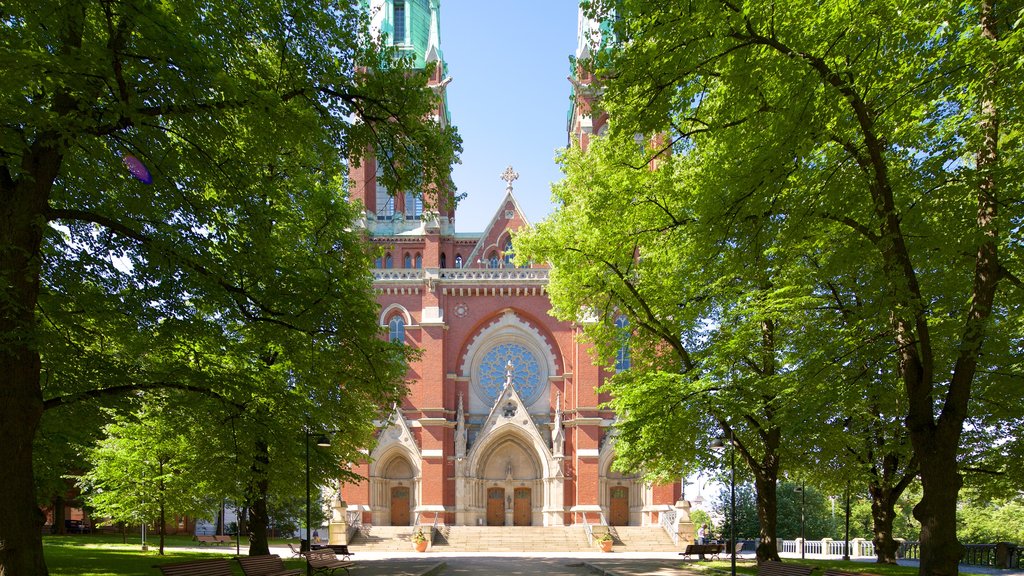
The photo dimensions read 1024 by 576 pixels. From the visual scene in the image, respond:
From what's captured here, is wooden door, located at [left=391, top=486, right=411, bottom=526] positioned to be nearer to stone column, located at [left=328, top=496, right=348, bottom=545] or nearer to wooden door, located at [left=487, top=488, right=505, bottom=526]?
wooden door, located at [left=487, top=488, right=505, bottom=526]

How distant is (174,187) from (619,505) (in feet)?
110

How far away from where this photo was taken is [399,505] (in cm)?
3928

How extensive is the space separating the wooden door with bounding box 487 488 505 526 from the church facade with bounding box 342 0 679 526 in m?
0.05

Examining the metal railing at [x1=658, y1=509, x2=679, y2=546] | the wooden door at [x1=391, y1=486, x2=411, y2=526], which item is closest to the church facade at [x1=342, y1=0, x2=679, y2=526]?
the wooden door at [x1=391, y1=486, x2=411, y2=526]

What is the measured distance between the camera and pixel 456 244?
44.6m

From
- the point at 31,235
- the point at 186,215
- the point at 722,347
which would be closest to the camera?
the point at 31,235

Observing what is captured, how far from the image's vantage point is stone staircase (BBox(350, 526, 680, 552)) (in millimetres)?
32594

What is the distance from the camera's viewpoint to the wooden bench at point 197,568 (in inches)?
450

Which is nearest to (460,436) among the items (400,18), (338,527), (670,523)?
(338,527)

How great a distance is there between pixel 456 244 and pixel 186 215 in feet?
107

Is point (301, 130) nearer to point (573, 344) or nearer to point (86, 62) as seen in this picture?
point (86, 62)

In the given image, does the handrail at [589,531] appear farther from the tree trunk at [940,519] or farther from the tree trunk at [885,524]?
the tree trunk at [940,519]

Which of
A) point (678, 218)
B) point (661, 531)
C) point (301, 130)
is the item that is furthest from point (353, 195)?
point (301, 130)

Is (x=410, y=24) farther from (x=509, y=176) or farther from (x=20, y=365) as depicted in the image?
(x=20, y=365)
